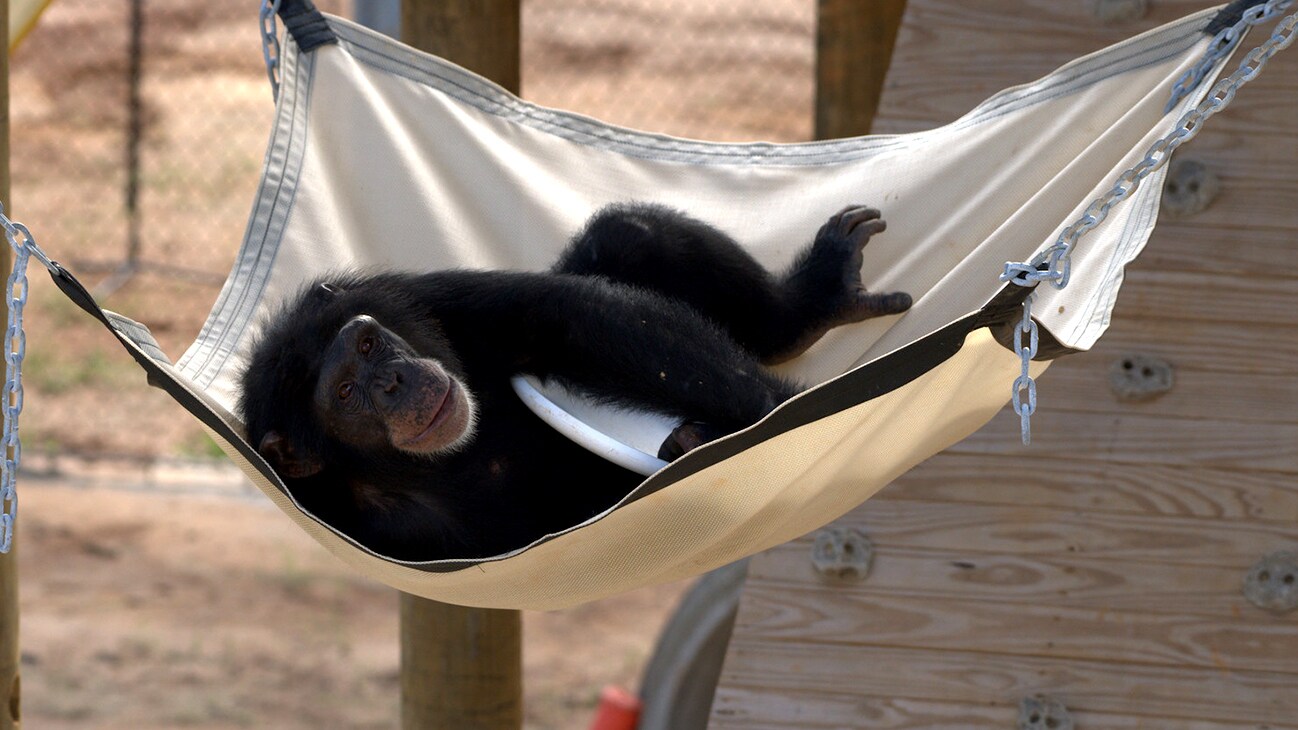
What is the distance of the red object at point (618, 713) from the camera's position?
4.81 meters

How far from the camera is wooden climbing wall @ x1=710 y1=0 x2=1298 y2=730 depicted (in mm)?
2957

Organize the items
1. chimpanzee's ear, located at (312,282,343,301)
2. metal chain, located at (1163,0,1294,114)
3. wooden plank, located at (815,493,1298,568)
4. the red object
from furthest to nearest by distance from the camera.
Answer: the red object → wooden plank, located at (815,493,1298,568) → chimpanzee's ear, located at (312,282,343,301) → metal chain, located at (1163,0,1294,114)

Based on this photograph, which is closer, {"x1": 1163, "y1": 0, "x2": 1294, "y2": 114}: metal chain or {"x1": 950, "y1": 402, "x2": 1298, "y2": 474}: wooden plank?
{"x1": 1163, "y1": 0, "x2": 1294, "y2": 114}: metal chain

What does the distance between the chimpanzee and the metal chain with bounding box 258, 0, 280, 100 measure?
49 cm

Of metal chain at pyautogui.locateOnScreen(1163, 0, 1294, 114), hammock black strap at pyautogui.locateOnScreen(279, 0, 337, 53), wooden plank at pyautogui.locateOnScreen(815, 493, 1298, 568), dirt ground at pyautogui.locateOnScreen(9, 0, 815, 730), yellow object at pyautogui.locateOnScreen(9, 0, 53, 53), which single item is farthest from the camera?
dirt ground at pyautogui.locateOnScreen(9, 0, 815, 730)

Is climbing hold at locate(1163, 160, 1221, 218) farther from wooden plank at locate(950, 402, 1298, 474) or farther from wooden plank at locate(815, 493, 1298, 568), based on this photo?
wooden plank at locate(815, 493, 1298, 568)

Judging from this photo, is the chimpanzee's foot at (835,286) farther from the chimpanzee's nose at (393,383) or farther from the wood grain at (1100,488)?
the chimpanzee's nose at (393,383)

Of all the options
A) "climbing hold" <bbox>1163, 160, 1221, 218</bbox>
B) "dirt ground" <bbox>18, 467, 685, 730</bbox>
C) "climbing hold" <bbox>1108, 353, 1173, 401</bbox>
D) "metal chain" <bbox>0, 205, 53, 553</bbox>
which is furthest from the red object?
"metal chain" <bbox>0, 205, 53, 553</bbox>

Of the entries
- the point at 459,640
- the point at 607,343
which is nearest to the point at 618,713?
the point at 459,640

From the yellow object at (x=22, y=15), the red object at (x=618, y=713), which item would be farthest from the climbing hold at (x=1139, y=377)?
the yellow object at (x=22, y=15)

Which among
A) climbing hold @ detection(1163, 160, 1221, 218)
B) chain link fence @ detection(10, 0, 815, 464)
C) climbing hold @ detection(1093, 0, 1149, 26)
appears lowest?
climbing hold @ detection(1163, 160, 1221, 218)

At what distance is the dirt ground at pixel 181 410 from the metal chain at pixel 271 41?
3.23 meters

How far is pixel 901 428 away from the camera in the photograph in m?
2.20

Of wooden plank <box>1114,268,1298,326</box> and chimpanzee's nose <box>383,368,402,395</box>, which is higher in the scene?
wooden plank <box>1114,268,1298,326</box>
